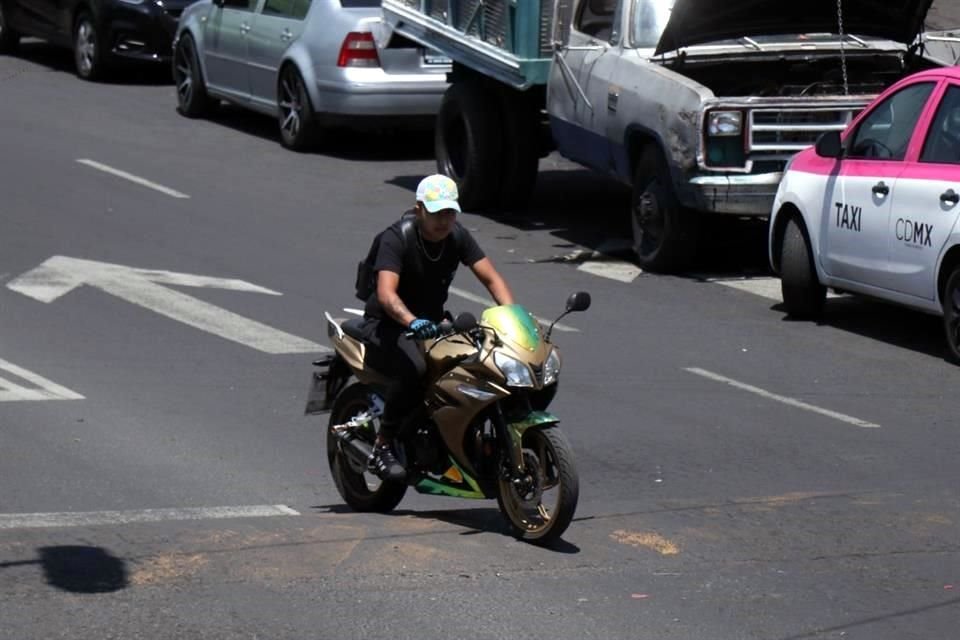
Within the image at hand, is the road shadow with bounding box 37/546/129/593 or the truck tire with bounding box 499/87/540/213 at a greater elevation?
the road shadow with bounding box 37/546/129/593

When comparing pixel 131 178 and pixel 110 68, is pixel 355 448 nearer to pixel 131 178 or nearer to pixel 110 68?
pixel 131 178

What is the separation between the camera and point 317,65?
60.7ft

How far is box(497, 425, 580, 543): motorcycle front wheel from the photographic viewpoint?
718 centimetres

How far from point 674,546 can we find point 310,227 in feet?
28.9

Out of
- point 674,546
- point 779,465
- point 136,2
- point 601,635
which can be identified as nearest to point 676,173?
point 779,465

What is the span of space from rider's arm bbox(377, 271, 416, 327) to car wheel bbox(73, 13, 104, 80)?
16054mm

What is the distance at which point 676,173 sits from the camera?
44.6ft

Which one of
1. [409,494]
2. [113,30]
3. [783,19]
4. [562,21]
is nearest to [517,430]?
[409,494]

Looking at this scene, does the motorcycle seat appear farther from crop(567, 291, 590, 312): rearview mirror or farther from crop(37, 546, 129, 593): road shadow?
crop(37, 546, 129, 593): road shadow

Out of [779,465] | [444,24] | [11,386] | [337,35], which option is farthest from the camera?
[337,35]

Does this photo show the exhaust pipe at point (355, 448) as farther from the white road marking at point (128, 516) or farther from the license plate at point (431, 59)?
the license plate at point (431, 59)

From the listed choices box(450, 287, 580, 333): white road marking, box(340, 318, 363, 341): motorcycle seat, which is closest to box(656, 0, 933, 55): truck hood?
box(450, 287, 580, 333): white road marking

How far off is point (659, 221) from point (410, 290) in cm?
653

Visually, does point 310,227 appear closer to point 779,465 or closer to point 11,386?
point 11,386
